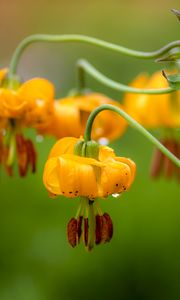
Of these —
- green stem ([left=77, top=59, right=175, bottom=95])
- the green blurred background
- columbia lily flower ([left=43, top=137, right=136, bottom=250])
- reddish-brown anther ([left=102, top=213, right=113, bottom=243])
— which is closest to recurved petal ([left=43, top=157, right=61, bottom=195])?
columbia lily flower ([left=43, top=137, right=136, bottom=250])

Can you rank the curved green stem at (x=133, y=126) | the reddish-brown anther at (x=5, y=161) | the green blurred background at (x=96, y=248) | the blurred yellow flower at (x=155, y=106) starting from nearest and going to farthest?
the curved green stem at (x=133, y=126) → the reddish-brown anther at (x=5, y=161) → the blurred yellow flower at (x=155, y=106) → the green blurred background at (x=96, y=248)

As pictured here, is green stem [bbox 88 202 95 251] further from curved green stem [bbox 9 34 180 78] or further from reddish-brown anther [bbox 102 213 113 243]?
curved green stem [bbox 9 34 180 78]

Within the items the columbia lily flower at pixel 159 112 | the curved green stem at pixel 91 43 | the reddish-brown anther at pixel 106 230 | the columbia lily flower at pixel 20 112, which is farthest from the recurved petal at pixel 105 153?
the columbia lily flower at pixel 159 112

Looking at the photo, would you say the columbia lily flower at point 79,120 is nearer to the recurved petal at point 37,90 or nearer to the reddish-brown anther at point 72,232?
the recurved petal at point 37,90

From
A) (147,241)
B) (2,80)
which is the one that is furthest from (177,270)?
(2,80)

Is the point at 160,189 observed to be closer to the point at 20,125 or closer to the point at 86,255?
the point at 86,255

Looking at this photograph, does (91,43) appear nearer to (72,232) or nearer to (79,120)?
(79,120)
